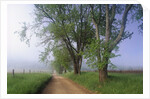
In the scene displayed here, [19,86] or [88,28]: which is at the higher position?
[88,28]

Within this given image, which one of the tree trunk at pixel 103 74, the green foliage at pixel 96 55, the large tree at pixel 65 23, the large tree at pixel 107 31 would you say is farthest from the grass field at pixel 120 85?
the large tree at pixel 65 23

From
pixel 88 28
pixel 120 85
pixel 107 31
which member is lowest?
pixel 120 85

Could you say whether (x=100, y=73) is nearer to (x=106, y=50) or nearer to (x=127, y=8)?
(x=106, y=50)

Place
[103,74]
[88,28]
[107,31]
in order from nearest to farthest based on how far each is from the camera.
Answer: [103,74] → [107,31] → [88,28]

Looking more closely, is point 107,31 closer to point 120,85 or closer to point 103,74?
point 103,74

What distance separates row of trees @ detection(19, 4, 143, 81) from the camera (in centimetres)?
504

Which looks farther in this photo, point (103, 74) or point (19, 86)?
point (103, 74)

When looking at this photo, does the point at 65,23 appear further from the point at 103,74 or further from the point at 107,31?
the point at 103,74

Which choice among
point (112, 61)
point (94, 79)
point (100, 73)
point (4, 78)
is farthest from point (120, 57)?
point (4, 78)

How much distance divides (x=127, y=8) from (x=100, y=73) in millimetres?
2811

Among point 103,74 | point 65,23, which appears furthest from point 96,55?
point 65,23

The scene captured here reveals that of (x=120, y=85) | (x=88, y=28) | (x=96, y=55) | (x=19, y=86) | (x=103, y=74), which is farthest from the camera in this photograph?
(x=88, y=28)

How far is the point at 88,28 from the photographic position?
712 cm

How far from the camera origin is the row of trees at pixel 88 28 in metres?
5.04
